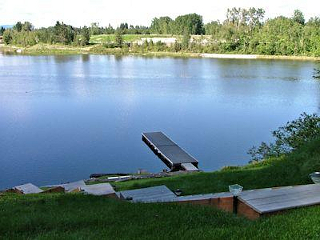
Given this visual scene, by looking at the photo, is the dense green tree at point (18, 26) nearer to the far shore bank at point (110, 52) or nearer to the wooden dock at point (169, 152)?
the far shore bank at point (110, 52)

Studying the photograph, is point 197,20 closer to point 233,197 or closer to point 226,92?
point 226,92

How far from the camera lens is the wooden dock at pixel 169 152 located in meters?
21.1

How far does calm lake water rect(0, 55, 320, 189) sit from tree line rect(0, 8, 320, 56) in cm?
3944

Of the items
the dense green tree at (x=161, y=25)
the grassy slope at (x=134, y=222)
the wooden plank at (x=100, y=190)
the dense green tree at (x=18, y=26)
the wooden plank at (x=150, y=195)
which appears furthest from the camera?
the dense green tree at (x=18, y=26)

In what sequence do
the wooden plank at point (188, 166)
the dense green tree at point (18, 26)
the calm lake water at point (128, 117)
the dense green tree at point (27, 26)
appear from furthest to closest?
the dense green tree at point (18, 26), the dense green tree at point (27, 26), the calm lake water at point (128, 117), the wooden plank at point (188, 166)

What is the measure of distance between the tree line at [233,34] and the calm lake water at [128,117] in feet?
129

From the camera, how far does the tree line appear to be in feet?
306

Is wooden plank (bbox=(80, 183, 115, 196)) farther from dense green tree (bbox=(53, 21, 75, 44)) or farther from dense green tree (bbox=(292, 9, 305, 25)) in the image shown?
dense green tree (bbox=(53, 21, 75, 44))

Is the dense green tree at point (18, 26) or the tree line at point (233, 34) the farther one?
the dense green tree at point (18, 26)

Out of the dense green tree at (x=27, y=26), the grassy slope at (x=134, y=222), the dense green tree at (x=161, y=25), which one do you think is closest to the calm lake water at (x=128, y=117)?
the grassy slope at (x=134, y=222)

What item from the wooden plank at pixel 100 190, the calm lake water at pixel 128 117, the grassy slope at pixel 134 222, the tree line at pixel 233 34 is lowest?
the calm lake water at pixel 128 117

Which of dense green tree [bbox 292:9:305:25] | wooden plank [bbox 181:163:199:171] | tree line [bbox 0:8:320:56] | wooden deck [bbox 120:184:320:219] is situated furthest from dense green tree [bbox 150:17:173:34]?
wooden deck [bbox 120:184:320:219]

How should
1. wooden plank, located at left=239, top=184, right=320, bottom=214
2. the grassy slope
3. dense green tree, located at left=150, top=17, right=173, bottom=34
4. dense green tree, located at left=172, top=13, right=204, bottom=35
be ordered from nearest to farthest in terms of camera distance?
the grassy slope → wooden plank, located at left=239, top=184, right=320, bottom=214 → dense green tree, located at left=172, top=13, right=204, bottom=35 → dense green tree, located at left=150, top=17, right=173, bottom=34

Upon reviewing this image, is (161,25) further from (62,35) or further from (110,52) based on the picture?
(110,52)
